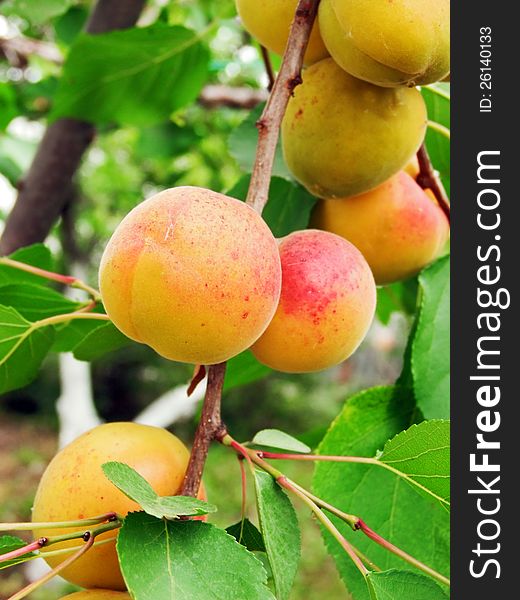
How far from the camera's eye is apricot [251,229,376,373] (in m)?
0.51

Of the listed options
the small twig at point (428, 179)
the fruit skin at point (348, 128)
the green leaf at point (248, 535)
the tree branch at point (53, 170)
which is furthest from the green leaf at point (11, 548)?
the tree branch at point (53, 170)

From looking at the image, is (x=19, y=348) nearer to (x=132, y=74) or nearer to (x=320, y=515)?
(x=320, y=515)

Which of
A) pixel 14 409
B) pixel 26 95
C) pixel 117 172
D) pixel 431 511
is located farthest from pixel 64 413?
pixel 14 409

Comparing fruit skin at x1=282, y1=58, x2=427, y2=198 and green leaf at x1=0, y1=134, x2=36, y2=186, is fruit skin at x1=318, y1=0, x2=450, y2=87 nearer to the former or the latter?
fruit skin at x1=282, y1=58, x2=427, y2=198

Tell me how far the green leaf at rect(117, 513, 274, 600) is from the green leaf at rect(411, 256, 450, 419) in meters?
0.30

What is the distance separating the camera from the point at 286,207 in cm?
76

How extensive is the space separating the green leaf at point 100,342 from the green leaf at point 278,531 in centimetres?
21

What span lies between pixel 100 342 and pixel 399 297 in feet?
1.65

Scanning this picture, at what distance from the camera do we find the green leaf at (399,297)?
974 millimetres

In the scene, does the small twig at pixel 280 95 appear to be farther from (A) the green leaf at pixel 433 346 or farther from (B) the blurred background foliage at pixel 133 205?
(B) the blurred background foliage at pixel 133 205

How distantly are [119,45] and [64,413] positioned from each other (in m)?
→ 2.61

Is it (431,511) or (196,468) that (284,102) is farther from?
(431,511)

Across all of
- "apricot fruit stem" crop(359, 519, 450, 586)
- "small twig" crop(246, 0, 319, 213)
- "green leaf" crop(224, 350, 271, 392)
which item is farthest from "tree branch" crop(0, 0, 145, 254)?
"apricot fruit stem" crop(359, 519, 450, 586)

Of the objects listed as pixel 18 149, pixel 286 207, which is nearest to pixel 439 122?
pixel 286 207
